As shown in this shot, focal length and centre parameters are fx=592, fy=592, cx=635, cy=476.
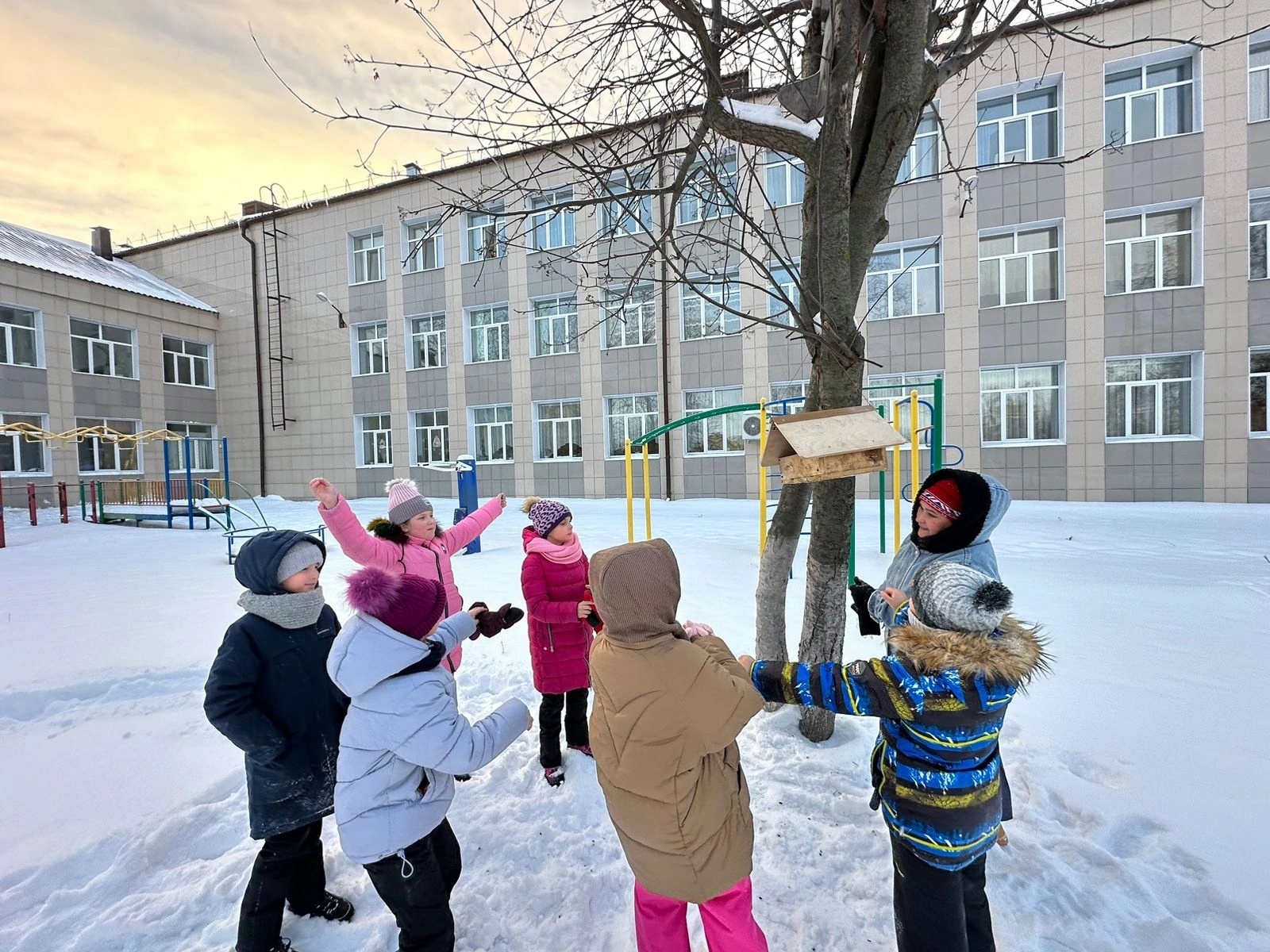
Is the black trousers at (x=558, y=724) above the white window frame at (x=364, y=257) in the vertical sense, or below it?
below

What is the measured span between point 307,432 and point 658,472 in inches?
452

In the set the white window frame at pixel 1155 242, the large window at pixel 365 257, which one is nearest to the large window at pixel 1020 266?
the white window frame at pixel 1155 242

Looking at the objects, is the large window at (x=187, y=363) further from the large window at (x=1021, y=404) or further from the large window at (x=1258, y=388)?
the large window at (x=1258, y=388)

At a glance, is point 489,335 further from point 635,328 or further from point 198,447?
point 198,447

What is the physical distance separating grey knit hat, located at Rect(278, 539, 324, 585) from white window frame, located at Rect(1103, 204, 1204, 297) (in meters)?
14.3

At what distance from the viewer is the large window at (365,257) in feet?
57.9

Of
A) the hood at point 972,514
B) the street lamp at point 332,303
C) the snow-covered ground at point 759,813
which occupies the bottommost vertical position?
the snow-covered ground at point 759,813

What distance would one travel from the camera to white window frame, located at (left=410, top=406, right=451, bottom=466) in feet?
56.0

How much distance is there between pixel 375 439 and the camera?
17.9 meters

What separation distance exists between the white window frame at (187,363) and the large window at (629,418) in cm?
1419

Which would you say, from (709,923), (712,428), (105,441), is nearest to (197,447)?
(105,441)

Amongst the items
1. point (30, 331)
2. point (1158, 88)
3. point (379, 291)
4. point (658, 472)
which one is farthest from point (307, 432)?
point (1158, 88)

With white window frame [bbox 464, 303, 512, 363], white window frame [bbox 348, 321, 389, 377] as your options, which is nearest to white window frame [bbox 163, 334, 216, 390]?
white window frame [bbox 348, 321, 389, 377]

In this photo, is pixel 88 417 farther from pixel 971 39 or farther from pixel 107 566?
pixel 971 39
